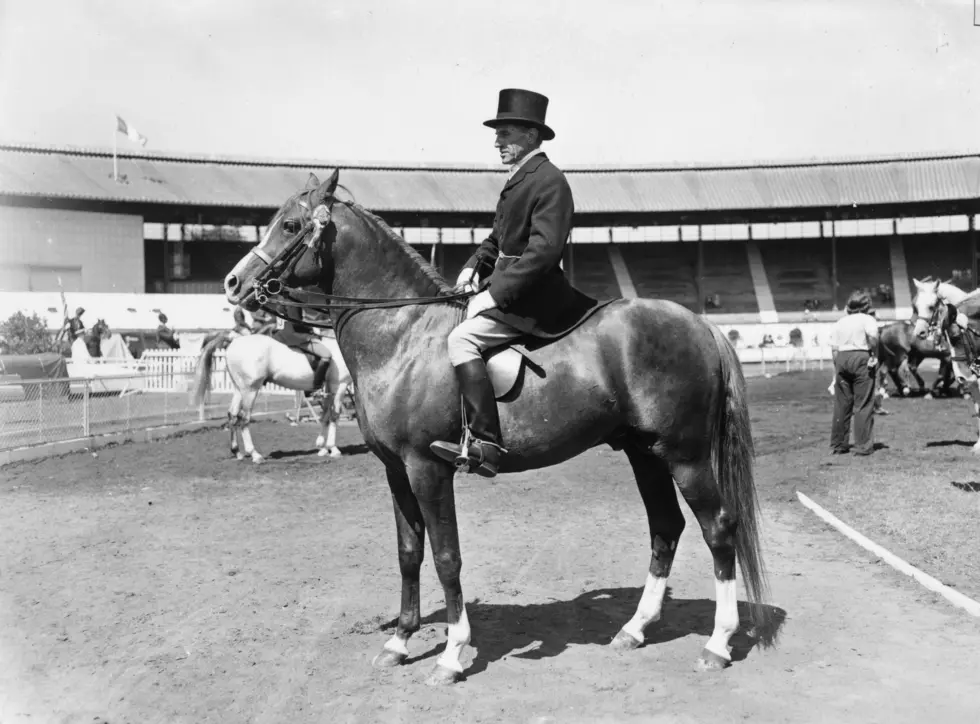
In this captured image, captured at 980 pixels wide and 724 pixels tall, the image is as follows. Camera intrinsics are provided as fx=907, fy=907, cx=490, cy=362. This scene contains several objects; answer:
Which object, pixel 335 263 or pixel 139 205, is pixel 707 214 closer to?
pixel 139 205

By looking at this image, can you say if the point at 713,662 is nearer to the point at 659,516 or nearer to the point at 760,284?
the point at 659,516

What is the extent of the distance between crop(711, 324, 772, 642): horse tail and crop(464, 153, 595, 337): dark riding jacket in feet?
3.35

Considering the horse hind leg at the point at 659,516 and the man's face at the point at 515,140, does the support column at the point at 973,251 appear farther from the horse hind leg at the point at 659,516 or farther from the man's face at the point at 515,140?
the man's face at the point at 515,140

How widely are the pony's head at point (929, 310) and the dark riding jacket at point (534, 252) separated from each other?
26.2 ft

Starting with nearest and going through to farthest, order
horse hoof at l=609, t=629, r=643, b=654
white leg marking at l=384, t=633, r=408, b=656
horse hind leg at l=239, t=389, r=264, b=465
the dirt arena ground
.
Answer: the dirt arena ground
white leg marking at l=384, t=633, r=408, b=656
horse hoof at l=609, t=629, r=643, b=654
horse hind leg at l=239, t=389, r=264, b=465

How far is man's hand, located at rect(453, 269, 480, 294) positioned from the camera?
5309mm

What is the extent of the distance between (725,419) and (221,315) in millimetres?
35665

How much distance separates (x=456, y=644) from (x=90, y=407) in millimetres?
12290

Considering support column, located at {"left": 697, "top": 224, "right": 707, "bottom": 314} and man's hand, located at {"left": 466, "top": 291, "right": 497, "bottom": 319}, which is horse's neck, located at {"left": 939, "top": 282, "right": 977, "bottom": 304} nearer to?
man's hand, located at {"left": 466, "top": 291, "right": 497, "bottom": 319}

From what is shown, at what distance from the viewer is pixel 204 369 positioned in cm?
1491

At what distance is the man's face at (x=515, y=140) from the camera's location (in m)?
5.17

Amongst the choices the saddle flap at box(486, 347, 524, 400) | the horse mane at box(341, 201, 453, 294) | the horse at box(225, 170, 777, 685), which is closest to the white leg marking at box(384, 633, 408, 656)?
the horse at box(225, 170, 777, 685)

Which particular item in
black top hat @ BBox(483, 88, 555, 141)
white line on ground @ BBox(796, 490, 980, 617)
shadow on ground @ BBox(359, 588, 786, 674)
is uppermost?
black top hat @ BBox(483, 88, 555, 141)

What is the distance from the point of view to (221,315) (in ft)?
127
